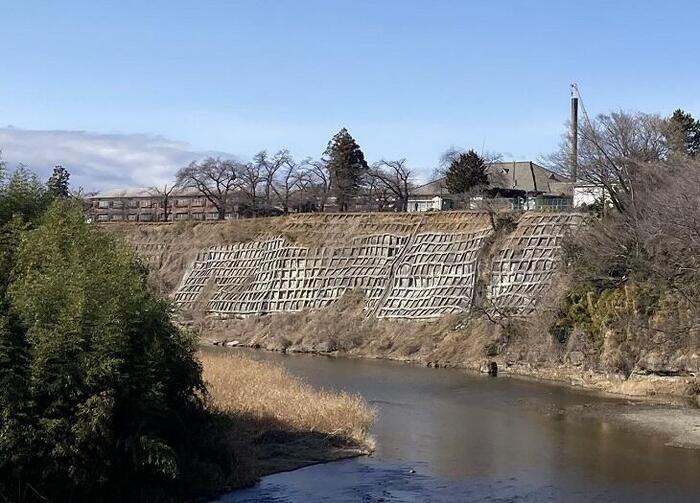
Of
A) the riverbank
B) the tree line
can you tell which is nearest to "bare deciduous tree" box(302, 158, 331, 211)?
the tree line

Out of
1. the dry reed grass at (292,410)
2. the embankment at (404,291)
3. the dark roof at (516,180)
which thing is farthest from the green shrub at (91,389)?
the dark roof at (516,180)

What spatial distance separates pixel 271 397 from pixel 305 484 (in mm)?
6203

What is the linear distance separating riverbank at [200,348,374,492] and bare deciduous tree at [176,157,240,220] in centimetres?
5120

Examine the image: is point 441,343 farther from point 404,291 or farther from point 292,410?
point 292,410

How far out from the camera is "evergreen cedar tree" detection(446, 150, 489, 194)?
235 ft

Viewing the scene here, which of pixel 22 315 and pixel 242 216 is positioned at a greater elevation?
pixel 242 216

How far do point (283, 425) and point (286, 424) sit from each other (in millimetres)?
120

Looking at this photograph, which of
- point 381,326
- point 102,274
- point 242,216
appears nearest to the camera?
point 102,274

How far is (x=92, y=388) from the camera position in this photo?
56.8 ft

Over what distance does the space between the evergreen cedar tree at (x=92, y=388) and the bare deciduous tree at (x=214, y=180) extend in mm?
60270

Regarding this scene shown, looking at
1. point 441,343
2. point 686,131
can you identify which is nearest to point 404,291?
point 441,343

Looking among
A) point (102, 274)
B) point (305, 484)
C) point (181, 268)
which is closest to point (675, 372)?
point (305, 484)

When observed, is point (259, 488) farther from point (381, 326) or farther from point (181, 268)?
point (181, 268)

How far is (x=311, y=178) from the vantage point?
81375 millimetres
